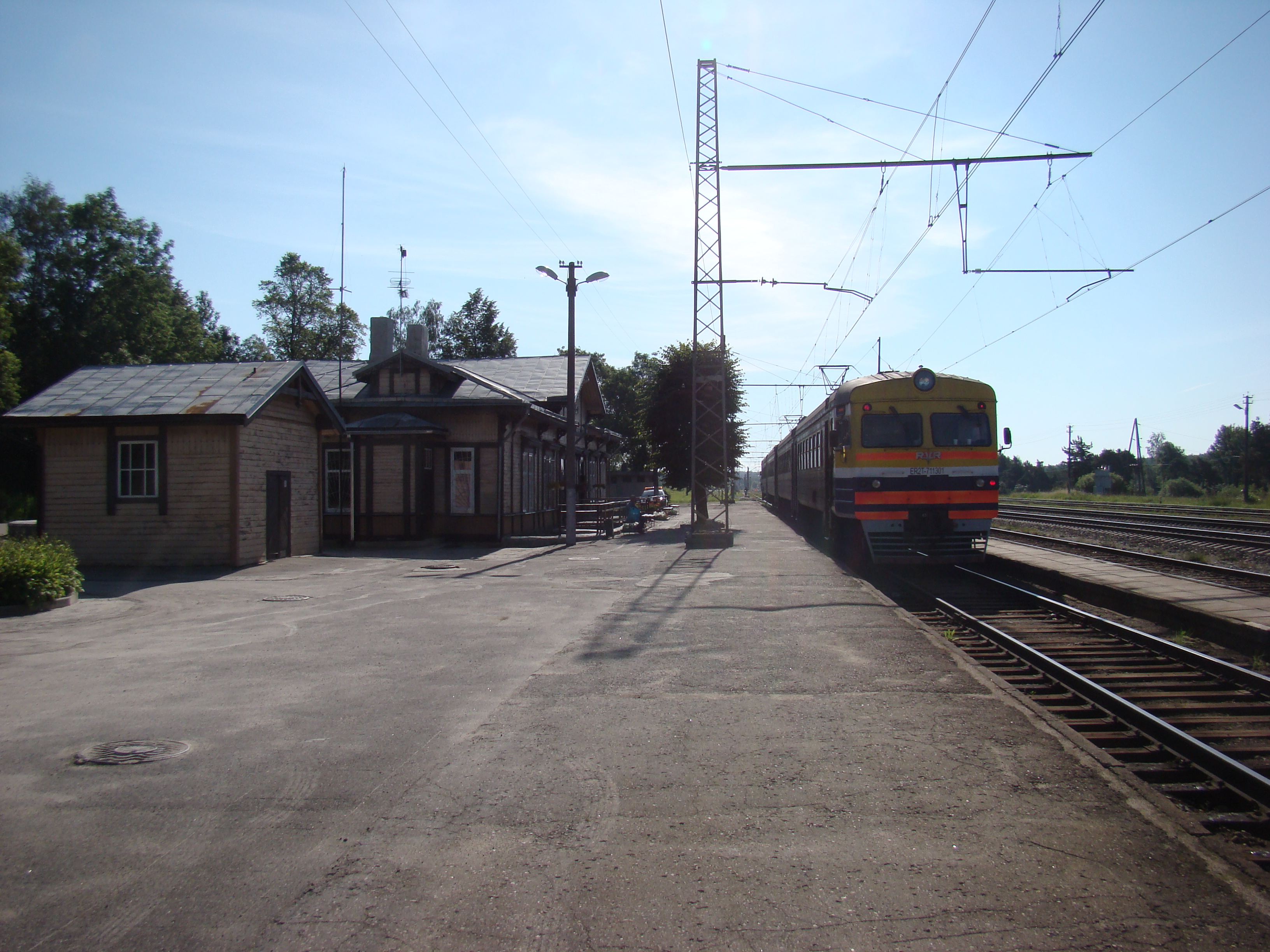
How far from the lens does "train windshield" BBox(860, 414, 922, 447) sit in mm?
14695

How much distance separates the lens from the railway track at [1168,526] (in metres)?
18.4

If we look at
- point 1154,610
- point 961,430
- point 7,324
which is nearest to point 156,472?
point 961,430

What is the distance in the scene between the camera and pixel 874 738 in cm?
543

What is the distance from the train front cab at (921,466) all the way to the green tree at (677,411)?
2172cm

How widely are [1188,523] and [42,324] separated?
5566 centimetres

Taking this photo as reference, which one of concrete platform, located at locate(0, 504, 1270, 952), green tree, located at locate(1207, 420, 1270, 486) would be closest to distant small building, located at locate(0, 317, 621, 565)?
concrete platform, located at locate(0, 504, 1270, 952)

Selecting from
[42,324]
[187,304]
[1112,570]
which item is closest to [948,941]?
[1112,570]

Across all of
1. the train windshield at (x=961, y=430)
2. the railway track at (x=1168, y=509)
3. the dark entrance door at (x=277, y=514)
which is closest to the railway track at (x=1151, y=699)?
the train windshield at (x=961, y=430)

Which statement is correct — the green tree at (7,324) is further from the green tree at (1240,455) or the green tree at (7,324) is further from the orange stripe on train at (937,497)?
the green tree at (1240,455)

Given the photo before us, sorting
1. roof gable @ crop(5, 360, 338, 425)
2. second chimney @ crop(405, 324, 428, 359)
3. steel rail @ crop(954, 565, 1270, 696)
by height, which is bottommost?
steel rail @ crop(954, 565, 1270, 696)

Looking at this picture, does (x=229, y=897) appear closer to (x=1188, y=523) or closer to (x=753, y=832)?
(x=753, y=832)

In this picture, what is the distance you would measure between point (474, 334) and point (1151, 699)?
70.9 metres

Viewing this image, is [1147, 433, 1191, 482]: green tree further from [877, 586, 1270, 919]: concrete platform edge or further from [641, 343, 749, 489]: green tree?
[877, 586, 1270, 919]: concrete platform edge

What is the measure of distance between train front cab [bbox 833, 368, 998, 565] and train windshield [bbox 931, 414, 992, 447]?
1 cm
